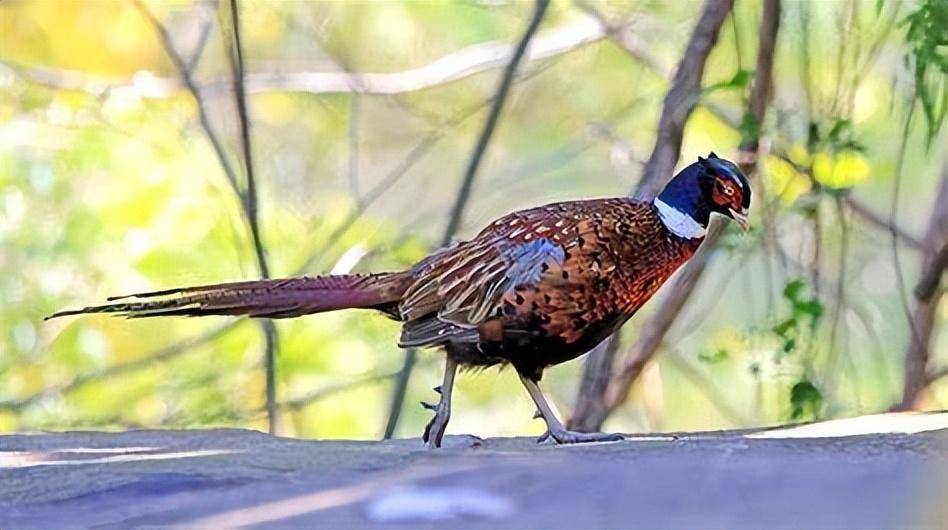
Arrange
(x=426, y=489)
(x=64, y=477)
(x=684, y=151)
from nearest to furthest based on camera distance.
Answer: (x=426, y=489)
(x=64, y=477)
(x=684, y=151)

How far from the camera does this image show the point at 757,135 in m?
3.26

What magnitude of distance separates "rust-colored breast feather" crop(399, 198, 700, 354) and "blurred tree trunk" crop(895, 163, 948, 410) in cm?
129

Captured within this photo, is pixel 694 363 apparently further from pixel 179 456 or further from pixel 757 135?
pixel 179 456

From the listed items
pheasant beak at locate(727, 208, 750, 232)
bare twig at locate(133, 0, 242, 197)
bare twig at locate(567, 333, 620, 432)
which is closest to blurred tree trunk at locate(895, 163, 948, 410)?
bare twig at locate(567, 333, 620, 432)

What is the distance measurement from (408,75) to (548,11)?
420mm

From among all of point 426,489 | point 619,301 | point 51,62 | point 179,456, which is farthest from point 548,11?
point 426,489

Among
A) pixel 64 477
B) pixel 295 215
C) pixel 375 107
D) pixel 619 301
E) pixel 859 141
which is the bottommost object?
pixel 64 477

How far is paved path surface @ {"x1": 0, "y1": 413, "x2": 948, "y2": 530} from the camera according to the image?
1.71 meters

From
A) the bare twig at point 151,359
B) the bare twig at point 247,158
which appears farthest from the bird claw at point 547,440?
the bare twig at point 151,359

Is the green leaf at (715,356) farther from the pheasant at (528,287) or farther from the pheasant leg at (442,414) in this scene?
the pheasant leg at (442,414)

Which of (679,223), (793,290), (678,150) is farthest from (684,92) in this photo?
(679,223)

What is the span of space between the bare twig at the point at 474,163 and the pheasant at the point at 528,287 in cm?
110

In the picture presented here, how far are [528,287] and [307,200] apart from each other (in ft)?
5.38

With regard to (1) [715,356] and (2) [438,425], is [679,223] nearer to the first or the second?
(2) [438,425]
